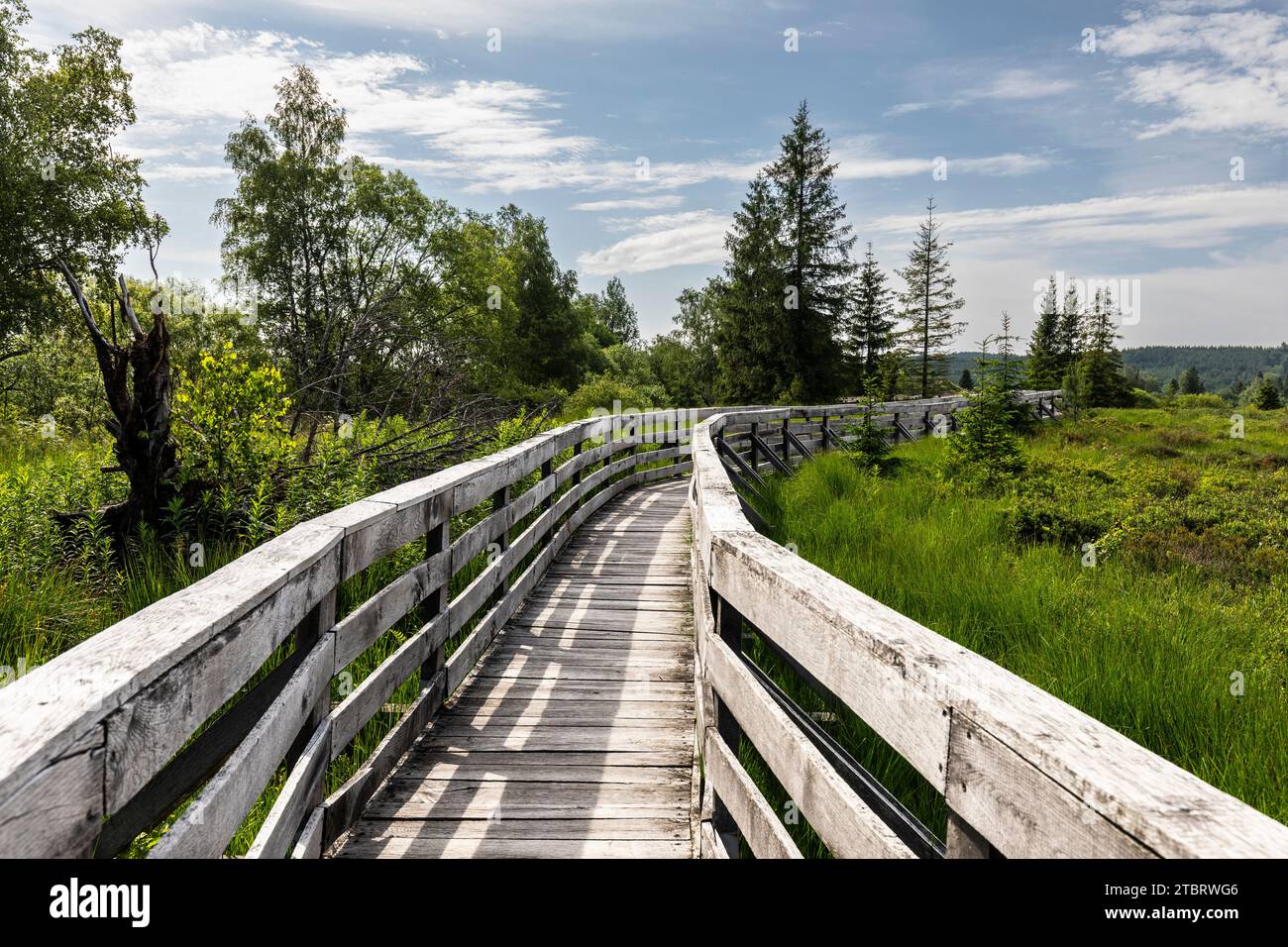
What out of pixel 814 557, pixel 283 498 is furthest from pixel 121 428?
pixel 814 557

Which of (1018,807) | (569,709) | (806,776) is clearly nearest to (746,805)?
(806,776)

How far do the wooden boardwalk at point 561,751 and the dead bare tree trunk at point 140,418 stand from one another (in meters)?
2.75

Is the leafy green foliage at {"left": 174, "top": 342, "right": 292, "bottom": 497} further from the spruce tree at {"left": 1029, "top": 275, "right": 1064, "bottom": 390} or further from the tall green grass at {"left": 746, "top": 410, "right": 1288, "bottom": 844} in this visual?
the spruce tree at {"left": 1029, "top": 275, "right": 1064, "bottom": 390}

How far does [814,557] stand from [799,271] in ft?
133

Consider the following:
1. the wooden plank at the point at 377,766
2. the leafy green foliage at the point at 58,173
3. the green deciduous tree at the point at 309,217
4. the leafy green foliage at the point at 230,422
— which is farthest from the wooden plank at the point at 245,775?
the green deciduous tree at the point at 309,217

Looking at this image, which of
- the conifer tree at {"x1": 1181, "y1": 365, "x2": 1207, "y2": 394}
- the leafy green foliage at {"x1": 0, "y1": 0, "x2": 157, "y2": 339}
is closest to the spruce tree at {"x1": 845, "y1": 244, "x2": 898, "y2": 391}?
the leafy green foliage at {"x1": 0, "y1": 0, "x2": 157, "y2": 339}

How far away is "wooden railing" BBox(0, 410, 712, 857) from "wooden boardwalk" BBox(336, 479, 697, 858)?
182 millimetres

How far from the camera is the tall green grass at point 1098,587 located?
3098 mm

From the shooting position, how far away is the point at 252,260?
38625 millimetres

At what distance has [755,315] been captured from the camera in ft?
142

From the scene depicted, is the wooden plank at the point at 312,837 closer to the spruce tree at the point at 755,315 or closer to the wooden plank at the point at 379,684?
Answer: the wooden plank at the point at 379,684

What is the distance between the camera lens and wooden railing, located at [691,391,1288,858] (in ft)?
3.02
